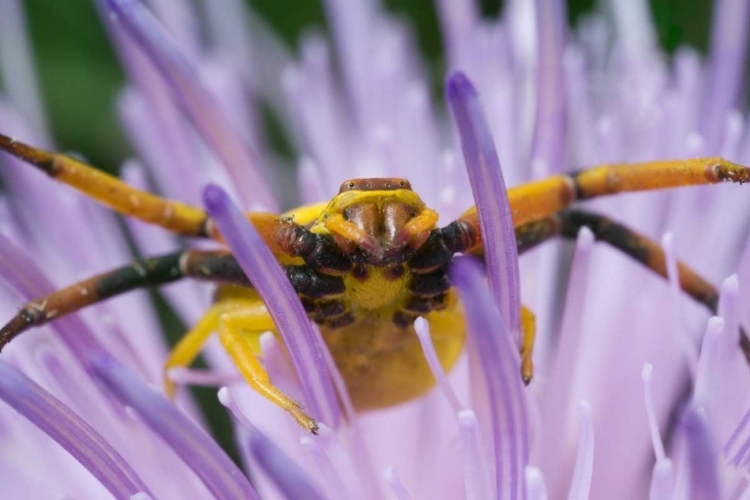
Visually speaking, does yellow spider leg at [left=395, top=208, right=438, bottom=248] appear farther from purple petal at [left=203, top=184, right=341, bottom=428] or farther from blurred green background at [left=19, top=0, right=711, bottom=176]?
blurred green background at [left=19, top=0, right=711, bottom=176]

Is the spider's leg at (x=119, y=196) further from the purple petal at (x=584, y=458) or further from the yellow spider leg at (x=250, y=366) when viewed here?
the purple petal at (x=584, y=458)

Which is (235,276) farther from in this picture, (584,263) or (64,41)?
(64,41)

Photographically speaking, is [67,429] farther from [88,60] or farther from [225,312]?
[88,60]

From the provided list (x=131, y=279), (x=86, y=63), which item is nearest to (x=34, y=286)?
(x=131, y=279)

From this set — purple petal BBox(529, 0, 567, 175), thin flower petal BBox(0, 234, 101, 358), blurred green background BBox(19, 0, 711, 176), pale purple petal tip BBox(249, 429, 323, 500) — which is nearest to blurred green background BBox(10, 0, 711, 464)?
blurred green background BBox(19, 0, 711, 176)

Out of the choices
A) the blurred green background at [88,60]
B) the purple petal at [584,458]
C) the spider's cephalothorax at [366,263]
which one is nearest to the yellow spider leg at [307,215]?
the spider's cephalothorax at [366,263]

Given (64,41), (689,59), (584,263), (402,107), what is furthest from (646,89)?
(64,41)

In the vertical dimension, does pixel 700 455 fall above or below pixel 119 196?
below
